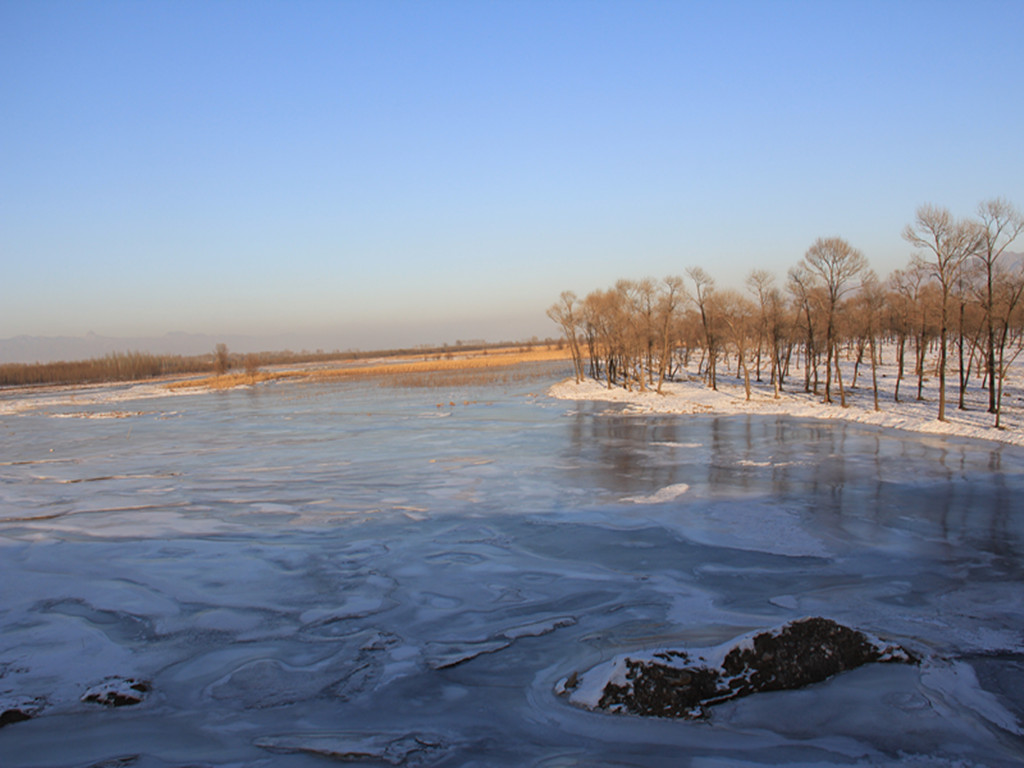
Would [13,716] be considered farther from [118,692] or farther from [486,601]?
[486,601]

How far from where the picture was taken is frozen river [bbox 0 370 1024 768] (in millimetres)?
5664

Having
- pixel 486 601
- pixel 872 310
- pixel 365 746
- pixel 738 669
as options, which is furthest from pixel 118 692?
pixel 872 310

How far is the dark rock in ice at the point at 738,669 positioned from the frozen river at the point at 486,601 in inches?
6.1

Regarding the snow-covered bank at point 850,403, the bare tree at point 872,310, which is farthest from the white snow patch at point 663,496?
the bare tree at point 872,310

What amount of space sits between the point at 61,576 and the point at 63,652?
346 centimetres

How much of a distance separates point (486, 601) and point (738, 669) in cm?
401

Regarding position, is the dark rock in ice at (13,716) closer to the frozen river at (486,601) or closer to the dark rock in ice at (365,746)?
the frozen river at (486,601)

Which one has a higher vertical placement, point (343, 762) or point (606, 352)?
point (606, 352)

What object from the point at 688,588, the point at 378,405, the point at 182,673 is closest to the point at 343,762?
the point at 182,673

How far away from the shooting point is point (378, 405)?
46906mm

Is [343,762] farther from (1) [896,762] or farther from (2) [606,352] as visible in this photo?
(2) [606,352]

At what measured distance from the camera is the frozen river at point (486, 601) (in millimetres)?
5664

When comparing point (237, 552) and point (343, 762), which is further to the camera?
point (237, 552)

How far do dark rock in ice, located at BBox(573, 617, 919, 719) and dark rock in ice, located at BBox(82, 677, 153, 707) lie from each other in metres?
4.37
